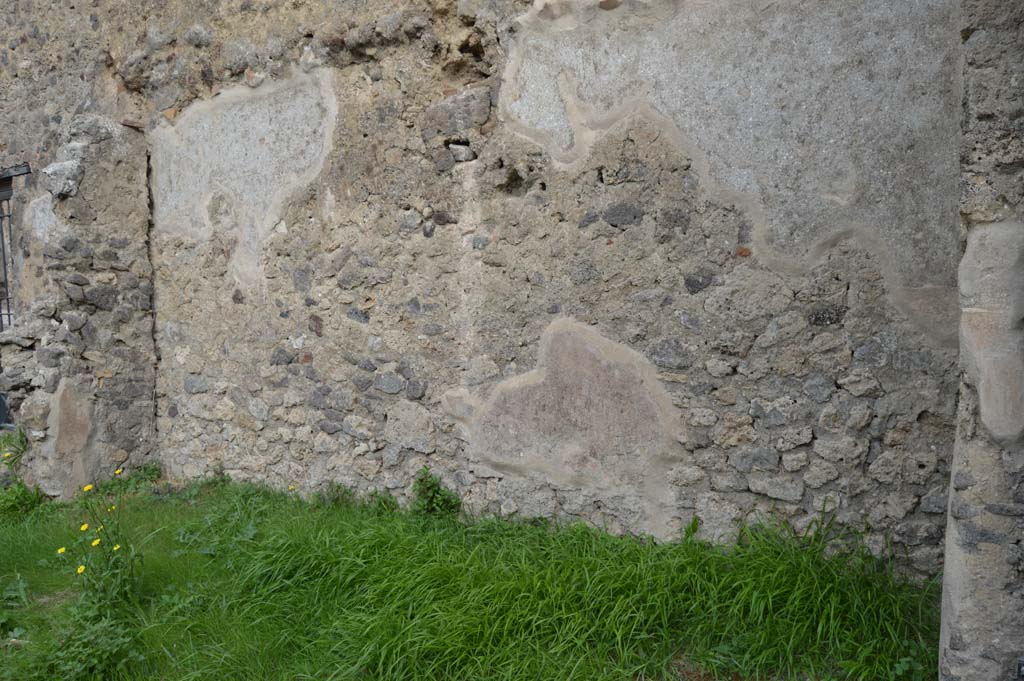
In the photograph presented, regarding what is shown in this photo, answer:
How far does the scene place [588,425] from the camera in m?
3.25

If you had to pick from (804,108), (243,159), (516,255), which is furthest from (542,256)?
(243,159)

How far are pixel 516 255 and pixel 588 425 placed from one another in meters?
0.82

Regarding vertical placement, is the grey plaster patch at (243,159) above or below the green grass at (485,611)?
above

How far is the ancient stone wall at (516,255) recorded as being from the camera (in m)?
2.64

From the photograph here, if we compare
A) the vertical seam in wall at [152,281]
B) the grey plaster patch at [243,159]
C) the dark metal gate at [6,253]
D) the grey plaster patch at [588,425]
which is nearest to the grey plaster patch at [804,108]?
the grey plaster patch at [588,425]

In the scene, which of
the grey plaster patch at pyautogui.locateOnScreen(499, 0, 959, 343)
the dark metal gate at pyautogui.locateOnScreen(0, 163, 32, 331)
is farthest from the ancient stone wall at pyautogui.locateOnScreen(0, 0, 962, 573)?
the dark metal gate at pyautogui.locateOnScreen(0, 163, 32, 331)

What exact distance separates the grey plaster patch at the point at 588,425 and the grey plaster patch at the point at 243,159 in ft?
5.59

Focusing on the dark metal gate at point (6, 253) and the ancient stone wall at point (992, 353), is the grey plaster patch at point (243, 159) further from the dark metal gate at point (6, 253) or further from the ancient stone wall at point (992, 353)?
the ancient stone wall at point (992, 353)

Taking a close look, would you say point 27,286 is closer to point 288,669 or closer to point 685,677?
point 288,669

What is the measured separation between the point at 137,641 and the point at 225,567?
525 mm

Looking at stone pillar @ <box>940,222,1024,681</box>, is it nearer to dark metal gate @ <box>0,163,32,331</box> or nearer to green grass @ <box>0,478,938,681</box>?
green grass @ <box>0,478,938,681</box>

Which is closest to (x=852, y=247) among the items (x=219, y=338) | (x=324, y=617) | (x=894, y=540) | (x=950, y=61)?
(x=950, y=61)

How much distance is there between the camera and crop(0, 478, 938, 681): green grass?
96.2 inches

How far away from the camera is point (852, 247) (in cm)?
267
